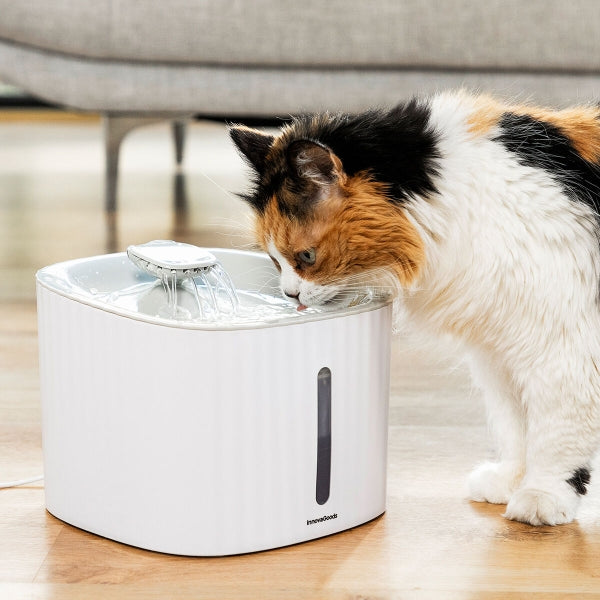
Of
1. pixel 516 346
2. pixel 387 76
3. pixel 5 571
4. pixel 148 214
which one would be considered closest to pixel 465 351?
pixel 516 346

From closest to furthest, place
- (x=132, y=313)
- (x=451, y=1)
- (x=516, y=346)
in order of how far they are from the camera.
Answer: (x=132, y=313), (x=516, y=346), (x=451, y=1)

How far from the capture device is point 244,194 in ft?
4.23

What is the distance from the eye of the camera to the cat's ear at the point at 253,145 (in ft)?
4.12

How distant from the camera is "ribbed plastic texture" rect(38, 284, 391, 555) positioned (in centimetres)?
110

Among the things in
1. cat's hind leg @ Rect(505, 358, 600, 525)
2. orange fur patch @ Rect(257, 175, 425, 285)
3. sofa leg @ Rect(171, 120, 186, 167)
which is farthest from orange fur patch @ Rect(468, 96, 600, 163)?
sofa leg @ Rect(171, 120, 186, 167)

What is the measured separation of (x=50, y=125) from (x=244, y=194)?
3.85 meters

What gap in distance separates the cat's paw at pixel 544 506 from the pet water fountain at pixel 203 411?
0.56ft

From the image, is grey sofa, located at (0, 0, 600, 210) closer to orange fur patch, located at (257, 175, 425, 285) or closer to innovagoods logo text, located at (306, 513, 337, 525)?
orange fur patch, located at (257, 175, 425, 285)

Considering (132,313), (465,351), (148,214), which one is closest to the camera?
(132,313)

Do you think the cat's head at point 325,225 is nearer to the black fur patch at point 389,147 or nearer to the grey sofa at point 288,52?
the black fur patch at point 389,147

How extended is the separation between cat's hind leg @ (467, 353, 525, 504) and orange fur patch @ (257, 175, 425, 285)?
0.21 meters

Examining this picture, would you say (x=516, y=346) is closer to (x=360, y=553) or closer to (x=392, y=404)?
(x=360, y=553)

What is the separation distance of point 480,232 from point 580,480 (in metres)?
0.32

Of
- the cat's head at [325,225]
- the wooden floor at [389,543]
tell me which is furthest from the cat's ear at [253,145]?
the wooden floor at [389,543]
